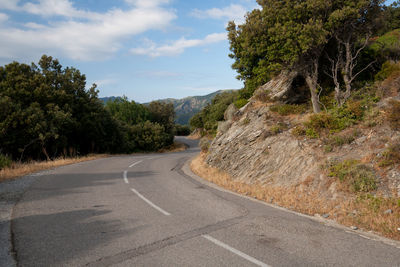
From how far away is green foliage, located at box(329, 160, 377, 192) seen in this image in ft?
24.5

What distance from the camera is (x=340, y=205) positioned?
23.7 feet

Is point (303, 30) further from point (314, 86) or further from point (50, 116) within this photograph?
point (50, 116)

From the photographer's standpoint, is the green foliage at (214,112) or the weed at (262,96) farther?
the green foliage at (214,112)

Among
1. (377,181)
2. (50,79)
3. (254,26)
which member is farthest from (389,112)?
(50,79)

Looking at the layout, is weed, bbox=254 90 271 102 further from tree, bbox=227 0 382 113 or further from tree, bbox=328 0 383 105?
tree, bbox=328 0 383 105

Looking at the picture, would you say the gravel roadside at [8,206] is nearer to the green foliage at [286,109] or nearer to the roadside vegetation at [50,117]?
the roadside vegetation at [50,117]

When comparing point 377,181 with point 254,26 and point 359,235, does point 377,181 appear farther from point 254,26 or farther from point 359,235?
point 254,26

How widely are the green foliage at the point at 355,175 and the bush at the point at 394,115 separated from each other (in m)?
2.33

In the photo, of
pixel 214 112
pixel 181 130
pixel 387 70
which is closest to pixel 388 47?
pixel 387 70

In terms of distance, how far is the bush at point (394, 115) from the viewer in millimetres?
9180

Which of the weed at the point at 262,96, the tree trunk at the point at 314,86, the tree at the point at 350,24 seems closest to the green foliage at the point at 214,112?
the weed at the point at 262,96

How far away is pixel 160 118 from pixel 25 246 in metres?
46.6

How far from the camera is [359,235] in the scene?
5508 mm

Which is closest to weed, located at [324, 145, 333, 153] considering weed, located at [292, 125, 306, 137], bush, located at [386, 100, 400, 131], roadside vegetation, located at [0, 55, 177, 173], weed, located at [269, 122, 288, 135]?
weed, located at [292, 125, 306, 137]
